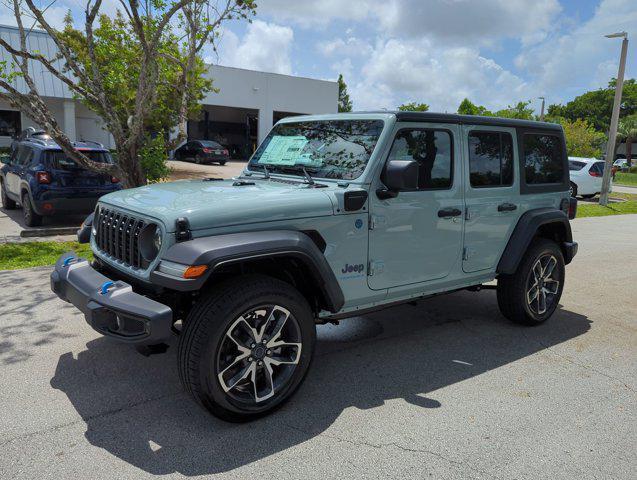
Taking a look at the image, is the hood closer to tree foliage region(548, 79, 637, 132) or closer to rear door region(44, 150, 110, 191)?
rear door region(44, 150, 110, 191)

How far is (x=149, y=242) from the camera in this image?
3.30 m

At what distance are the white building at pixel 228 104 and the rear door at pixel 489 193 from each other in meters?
24.1

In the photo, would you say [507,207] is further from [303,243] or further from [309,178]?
[303,243]

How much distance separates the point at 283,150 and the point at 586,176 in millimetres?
18636

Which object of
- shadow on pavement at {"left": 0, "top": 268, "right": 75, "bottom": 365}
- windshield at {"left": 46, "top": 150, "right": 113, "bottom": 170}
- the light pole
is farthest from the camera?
the light pole

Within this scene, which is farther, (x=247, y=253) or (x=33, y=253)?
(x=33, y=253)

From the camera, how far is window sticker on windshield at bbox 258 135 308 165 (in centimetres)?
441

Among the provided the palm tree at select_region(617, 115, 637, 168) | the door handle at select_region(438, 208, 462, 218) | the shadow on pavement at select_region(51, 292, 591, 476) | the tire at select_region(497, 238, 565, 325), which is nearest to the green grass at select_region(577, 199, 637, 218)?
the tire at select_region(497, 238, 565, 325)

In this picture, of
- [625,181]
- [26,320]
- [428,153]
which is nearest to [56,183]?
[26,320]

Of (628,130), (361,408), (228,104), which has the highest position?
(628,130)

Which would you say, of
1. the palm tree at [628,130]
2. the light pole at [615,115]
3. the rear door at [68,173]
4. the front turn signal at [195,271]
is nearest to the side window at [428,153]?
the front turn signal at [195,271]

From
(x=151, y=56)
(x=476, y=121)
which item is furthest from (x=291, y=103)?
(x=476, y=121)

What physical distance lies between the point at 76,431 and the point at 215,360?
3.17 ft

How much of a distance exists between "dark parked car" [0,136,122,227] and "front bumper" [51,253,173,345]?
279 inches
